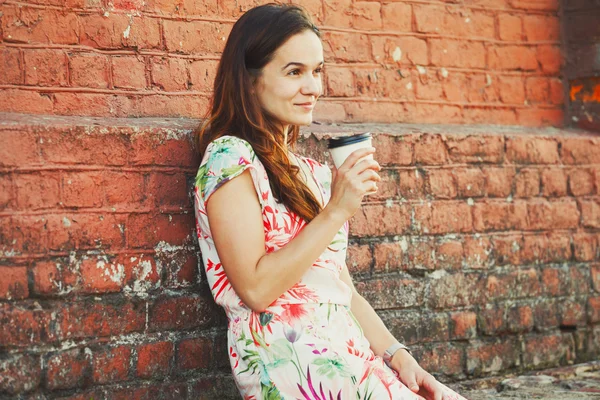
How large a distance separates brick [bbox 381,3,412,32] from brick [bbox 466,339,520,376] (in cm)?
143

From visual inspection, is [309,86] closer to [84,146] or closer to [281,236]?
[281,236]

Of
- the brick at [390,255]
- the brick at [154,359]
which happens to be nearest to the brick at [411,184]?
the brick at [390,255]

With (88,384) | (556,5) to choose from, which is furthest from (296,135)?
(556,5)

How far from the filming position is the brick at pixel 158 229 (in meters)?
2.78

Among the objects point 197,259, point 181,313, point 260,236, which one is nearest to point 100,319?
point 181,313

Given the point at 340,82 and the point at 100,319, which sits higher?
the point at 340,82

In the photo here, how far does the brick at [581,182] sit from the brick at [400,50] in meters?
0.94

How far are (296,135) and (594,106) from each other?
2.03 m

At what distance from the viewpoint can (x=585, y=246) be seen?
4090mm

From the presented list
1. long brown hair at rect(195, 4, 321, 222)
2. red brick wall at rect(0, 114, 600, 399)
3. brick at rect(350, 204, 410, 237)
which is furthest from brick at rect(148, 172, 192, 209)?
brick at rect(350, 204, 410, 237)

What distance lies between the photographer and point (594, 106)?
4301 millimetres

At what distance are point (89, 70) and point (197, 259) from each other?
74 centimetres

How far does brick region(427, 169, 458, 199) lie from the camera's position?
3.61 metres

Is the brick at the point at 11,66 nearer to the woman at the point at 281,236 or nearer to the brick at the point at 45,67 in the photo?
the brick at the point at 45,67
